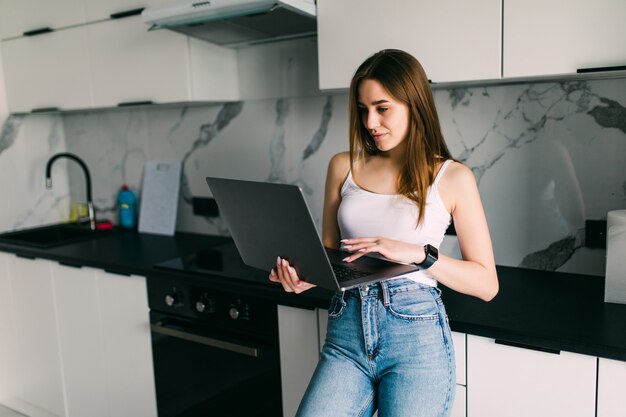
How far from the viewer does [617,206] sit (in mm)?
1834

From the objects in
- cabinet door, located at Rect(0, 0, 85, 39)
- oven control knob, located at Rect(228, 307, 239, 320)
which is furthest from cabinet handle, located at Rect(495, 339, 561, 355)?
cabinet door, located at Rect(0, 0, 85, 39)

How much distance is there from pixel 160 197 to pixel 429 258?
1.85m

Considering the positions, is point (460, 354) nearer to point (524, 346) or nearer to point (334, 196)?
point (524, 346)

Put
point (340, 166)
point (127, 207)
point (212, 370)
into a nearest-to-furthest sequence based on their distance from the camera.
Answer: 1. point (340, 166)
2. point (212, 370)
3. point (127, 207)

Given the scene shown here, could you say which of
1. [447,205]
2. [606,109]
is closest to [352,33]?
[447,205]

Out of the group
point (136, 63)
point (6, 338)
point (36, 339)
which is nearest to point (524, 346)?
point (136, 63)

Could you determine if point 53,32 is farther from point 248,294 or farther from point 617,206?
point 617,206

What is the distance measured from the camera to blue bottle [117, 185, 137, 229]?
2.99 meters

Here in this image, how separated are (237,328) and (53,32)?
1.69 metres

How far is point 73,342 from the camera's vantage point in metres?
2.54

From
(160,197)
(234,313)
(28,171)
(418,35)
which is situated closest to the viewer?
(418,35)

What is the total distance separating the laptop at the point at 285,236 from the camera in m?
1.22

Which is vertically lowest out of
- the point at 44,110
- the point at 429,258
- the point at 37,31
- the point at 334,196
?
the point at 429,258

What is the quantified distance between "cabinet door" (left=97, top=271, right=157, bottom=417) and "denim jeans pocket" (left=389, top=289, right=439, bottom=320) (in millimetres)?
1185
